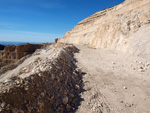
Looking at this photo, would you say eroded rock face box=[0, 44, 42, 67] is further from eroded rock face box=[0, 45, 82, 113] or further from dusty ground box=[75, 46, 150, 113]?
eroded rock face box=[0, 45, 82, 113]

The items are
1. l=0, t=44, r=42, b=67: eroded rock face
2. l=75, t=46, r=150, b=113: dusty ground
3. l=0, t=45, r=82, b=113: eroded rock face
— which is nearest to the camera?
l=0, t=45, r=82, b=113: eroded rock face

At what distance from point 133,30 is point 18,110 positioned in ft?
34.8

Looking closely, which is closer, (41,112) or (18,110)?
(18,110)

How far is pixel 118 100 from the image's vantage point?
3090mm

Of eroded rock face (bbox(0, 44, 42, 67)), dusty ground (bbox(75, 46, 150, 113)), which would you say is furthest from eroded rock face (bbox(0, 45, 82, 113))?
eroded rock face (bbox(0, 44, 42, 67))

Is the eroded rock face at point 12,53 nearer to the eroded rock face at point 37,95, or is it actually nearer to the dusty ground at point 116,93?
the dusty ground at point 116,93

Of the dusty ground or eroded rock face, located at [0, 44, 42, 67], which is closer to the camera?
the dusty ground

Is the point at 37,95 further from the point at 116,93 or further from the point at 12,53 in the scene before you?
the point at 12,53

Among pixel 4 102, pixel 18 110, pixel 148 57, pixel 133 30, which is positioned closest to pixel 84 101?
pixel 18 110

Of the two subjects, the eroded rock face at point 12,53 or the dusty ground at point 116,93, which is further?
the eroded rock face at point 12,53

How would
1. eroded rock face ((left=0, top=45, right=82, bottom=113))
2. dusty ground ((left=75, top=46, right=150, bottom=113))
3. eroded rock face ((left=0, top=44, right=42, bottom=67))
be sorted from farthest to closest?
1. eroded rock face ((left=0, top=44, right=42, bottom=67))
2. dusty ground ((left=75, top=46, right=150, bottom=113))
3. eroded rock face ((left=0, top=45, right=82, bottom=113))

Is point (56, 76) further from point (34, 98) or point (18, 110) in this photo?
point (18, 110)

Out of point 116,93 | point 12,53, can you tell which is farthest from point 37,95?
point 12,53

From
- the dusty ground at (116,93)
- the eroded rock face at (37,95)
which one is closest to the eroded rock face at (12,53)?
the dusty ground at (116,93)
